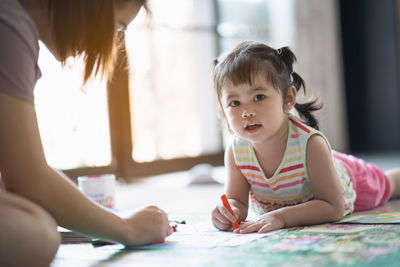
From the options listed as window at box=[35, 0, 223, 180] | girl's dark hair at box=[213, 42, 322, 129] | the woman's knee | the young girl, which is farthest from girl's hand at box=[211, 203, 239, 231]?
window at box=[35, 0, 223, 180]

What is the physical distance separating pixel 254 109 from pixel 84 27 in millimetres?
424

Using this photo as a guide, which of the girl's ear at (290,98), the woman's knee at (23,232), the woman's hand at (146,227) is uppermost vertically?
the girl's ear at (290,98)

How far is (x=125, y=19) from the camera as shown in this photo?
3.12ft

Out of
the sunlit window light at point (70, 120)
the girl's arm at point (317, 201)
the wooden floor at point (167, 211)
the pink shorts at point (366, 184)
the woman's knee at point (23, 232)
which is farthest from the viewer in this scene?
the sunlit window light at point (70, 120)

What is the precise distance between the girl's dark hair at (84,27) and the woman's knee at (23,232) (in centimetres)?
26

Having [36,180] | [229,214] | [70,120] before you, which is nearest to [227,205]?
A: [229,214]

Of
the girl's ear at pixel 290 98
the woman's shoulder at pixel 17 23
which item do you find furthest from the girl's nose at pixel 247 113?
the woman's shoulder at pixel 17 23

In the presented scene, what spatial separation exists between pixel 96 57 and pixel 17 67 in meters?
0.17

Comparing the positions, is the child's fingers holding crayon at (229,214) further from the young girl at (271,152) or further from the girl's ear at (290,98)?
the girl's ear at (290,98)

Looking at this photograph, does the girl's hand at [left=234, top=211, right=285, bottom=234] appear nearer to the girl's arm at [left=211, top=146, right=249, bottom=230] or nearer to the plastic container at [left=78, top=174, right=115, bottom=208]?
the girl's arm at [left=211, top=146, right=249, bottom=230]

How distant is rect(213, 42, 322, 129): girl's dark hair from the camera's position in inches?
44.5

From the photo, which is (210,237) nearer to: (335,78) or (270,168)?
(270,168)

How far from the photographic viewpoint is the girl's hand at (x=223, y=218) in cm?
108

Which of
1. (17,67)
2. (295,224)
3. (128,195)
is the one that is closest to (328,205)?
(295,224)
